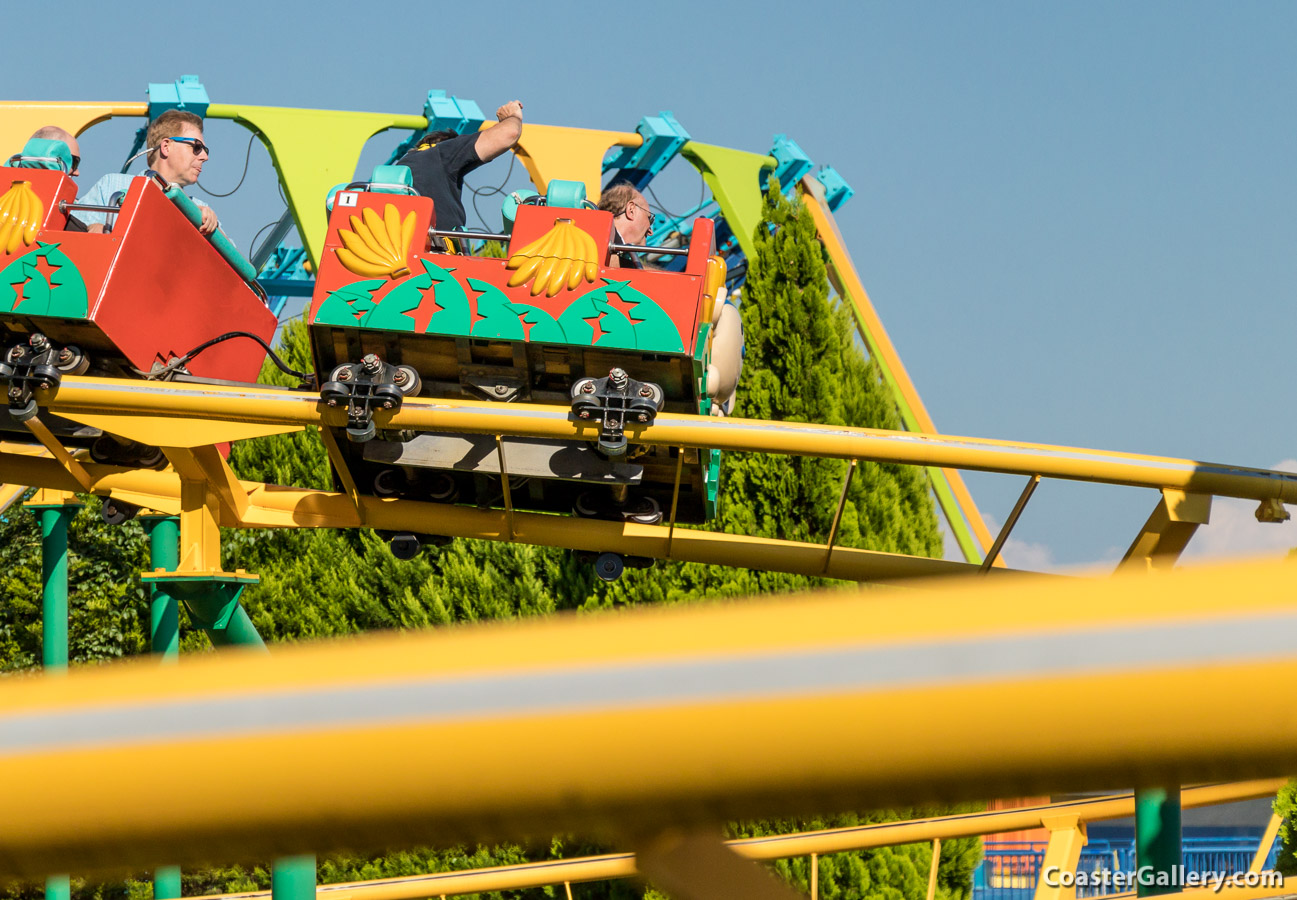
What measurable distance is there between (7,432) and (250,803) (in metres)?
4.08

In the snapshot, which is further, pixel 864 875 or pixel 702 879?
pixel 864 875

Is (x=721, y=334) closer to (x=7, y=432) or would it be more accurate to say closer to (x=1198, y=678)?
(x=7, y=432)

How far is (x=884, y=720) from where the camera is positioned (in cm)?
37

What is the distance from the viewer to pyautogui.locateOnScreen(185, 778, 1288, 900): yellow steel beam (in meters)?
3.77

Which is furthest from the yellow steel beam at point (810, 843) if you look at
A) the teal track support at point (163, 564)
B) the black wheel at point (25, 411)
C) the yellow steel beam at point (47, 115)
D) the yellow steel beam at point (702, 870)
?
the yellow steel beam at point (47, 115)

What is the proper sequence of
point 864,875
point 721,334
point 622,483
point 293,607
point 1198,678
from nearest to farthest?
point 1198,678 → point 622,483 → point 721,334 → point 864,875 → point 293,607

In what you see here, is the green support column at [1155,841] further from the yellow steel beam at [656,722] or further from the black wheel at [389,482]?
the yellow steel beam at [656,722]

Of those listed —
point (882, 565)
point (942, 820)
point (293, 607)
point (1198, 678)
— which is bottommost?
point (1198, 678)

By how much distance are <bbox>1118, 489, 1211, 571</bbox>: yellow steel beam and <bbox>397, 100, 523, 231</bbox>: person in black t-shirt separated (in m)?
2.08

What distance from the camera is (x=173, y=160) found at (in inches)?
152

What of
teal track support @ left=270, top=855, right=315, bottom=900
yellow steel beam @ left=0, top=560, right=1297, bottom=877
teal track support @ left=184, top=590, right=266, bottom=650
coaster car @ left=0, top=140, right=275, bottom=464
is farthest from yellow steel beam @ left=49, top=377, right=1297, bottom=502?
yellow steel beam @ left=0, top=560, right=1297, bottom=877

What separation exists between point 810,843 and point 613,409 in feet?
5.41

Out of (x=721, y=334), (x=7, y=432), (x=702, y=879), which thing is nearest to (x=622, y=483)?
(x=721, y=334)

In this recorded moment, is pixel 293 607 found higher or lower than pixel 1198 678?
higher
